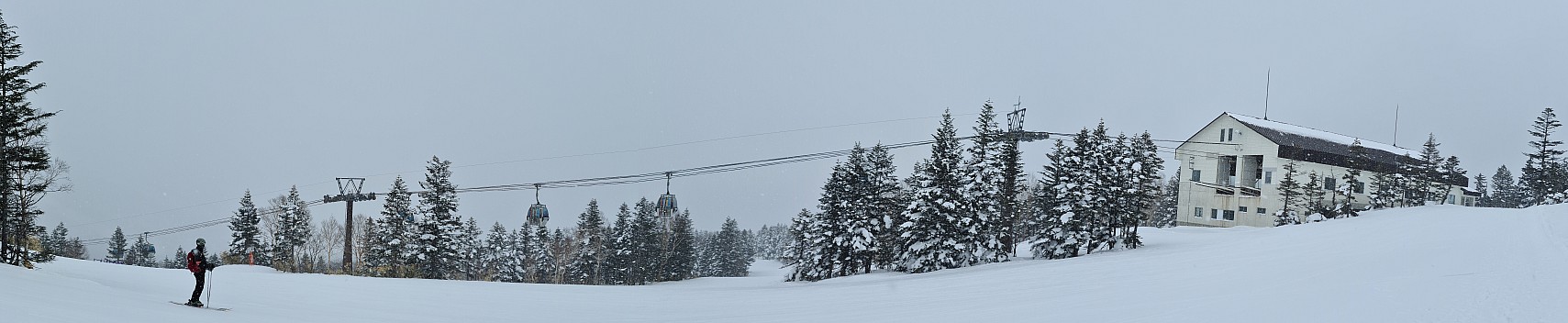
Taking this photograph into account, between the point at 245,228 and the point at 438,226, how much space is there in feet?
92.7

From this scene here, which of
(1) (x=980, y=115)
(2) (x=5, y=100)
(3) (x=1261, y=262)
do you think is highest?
(1) (x=980, y=115)

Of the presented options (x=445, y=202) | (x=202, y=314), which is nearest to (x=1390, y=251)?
(x=202, y=314)

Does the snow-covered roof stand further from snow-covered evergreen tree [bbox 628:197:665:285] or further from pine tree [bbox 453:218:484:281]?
pine tree [bbox 453:218:484:281]

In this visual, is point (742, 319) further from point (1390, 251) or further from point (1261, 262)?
point (1390, 251)

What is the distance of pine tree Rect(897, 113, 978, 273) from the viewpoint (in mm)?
39531

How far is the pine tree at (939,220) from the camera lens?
39.5m

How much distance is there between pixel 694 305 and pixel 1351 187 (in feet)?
176

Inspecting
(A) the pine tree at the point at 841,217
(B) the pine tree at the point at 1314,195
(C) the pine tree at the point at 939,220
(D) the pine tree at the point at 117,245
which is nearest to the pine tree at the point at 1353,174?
(B) the pine tree at the point at 1314,195

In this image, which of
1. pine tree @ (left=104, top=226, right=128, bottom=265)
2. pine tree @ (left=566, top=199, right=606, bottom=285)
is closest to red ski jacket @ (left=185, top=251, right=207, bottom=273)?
pine tree @ (left=566, top=199, right=606, bottom=285)

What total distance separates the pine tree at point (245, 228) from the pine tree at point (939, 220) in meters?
56.3

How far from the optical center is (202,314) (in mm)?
13109

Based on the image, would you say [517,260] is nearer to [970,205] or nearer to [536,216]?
[536,216]

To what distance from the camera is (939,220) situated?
39906mm

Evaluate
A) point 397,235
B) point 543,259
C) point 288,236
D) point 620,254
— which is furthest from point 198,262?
point 543,259
